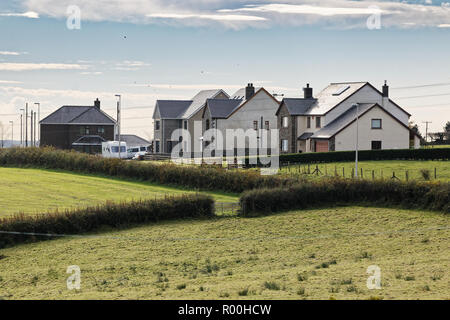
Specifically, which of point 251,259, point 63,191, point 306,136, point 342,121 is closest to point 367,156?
point 342,121

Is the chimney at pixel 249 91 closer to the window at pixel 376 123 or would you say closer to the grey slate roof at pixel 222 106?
the grey slate roof at pixel 222 106

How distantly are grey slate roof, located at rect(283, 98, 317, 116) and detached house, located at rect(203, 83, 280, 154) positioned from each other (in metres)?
4.42

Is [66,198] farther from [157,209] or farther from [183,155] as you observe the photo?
[183,155]

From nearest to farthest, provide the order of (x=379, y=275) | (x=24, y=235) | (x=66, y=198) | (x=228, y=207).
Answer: (x=379, y=275) < (x=24, y=235) < (x=228, y=207) < (x=66, y=198)

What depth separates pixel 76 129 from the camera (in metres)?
92.5

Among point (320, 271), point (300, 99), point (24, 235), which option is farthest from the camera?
point (300, 99)

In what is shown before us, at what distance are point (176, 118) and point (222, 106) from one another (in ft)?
34.9

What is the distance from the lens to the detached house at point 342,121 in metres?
67.0

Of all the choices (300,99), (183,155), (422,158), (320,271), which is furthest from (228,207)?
(183,155)

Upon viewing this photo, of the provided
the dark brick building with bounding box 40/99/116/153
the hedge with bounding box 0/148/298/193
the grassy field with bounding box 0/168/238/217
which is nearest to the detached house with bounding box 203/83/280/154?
the dark brick building with bounding box 40/99/116/153

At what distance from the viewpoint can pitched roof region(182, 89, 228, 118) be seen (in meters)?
93.8

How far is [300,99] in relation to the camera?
77938 mm

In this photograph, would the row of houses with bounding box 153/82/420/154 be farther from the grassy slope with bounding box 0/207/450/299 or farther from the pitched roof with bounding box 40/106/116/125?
the grassy slope with bounding box 0/207/450/299
